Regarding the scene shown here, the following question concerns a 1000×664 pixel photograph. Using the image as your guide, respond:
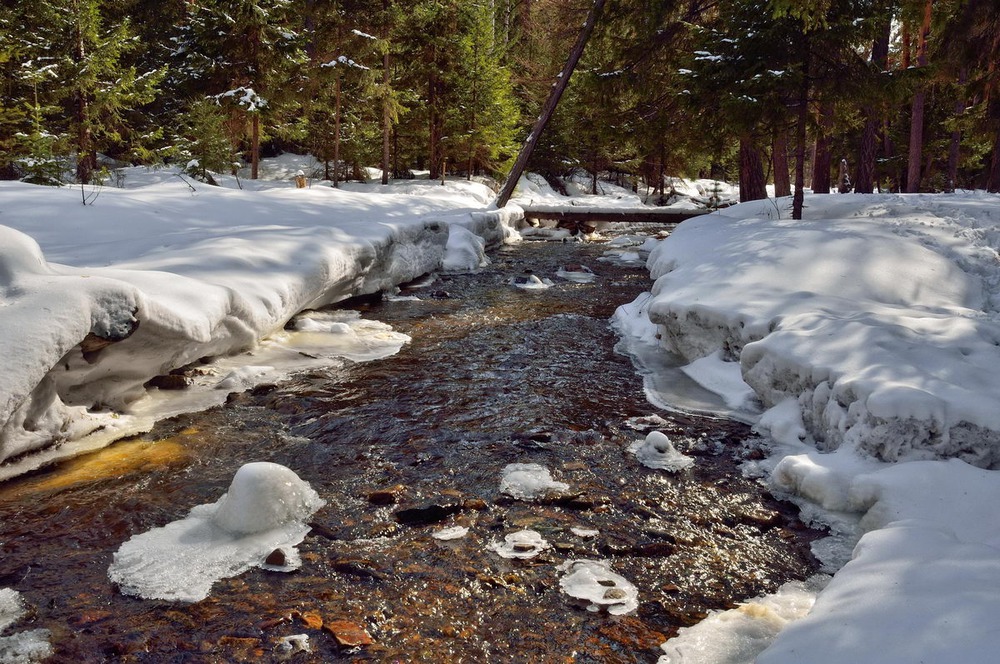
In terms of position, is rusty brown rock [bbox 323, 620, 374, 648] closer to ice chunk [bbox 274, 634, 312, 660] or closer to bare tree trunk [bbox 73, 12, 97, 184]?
ice chunk [bbox 274, 634, 312, 660]

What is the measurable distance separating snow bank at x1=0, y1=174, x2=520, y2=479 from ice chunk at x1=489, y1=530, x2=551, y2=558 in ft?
10.6

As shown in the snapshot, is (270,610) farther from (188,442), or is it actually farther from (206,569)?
(188,442)

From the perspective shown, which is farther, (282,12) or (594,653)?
(282,12)

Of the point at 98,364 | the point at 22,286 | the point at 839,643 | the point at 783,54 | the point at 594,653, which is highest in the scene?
the point at 783,54

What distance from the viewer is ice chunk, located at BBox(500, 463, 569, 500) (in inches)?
171

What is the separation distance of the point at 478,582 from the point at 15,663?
213 cm

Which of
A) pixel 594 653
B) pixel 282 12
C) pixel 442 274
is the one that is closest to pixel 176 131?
pixel 282 12

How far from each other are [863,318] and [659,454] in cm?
270

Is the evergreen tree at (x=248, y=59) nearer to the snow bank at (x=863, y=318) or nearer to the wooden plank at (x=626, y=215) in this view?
the wooden plank at (x=626, y=215)

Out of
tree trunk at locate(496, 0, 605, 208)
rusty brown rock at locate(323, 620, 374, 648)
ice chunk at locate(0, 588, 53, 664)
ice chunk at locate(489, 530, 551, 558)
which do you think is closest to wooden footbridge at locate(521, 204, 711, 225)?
tree trunk at locate(496, 0, 605, 208)

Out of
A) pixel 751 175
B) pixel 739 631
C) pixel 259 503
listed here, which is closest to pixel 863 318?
pixel 739 631

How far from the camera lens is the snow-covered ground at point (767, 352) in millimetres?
2912

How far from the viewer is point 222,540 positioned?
3641 millimetres

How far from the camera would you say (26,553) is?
345cm
